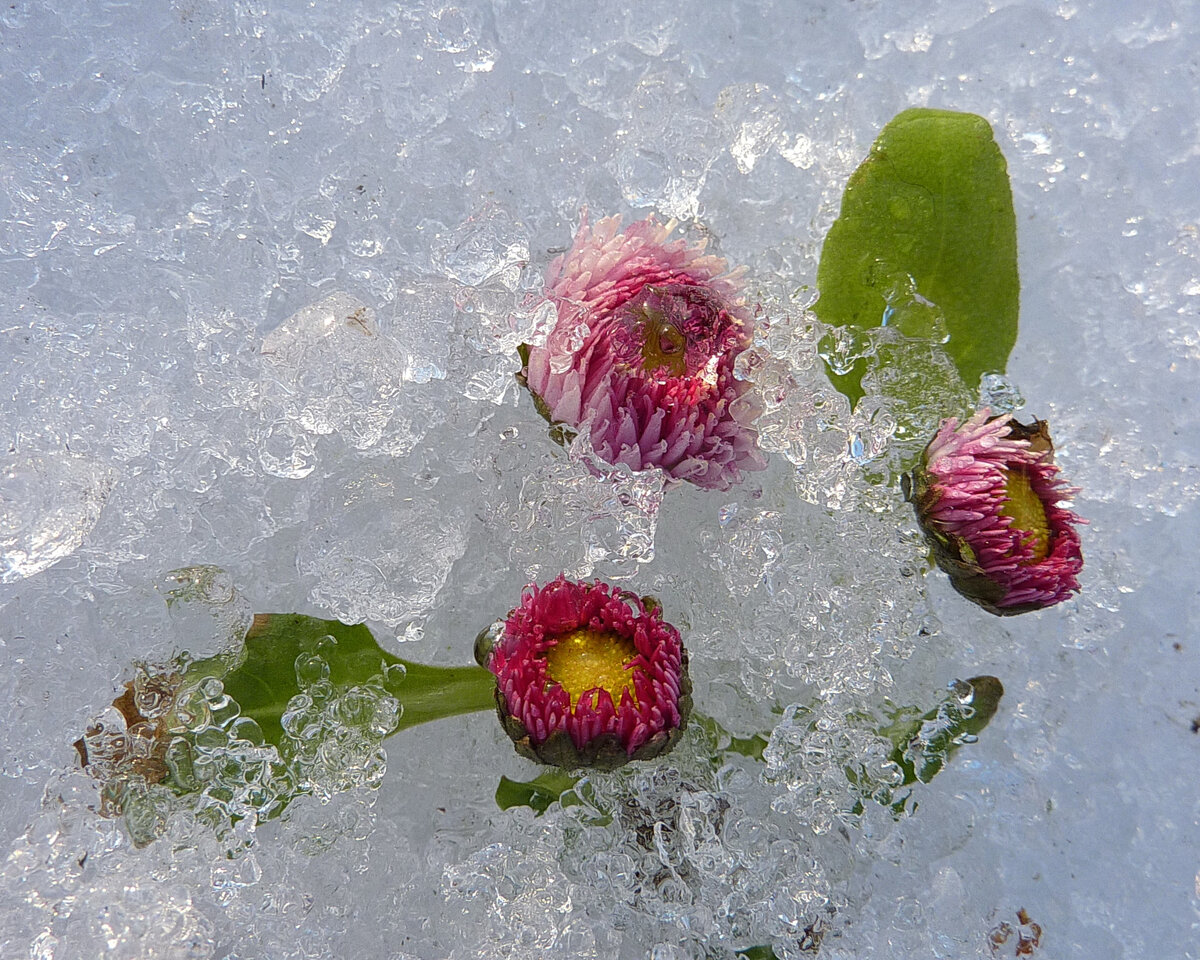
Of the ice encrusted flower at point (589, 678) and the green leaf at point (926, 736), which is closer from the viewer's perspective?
the ice encrusted flower at point (589, 678)

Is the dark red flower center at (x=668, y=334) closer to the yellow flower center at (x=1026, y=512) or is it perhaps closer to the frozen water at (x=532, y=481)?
the frozen water at (x=532, y=481)

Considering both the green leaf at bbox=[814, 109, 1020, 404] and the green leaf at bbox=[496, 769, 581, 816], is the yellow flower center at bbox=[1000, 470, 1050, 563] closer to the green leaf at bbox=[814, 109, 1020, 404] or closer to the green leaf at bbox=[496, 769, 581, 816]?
the green leaf at bbox=[814, 109, 1020, 404]

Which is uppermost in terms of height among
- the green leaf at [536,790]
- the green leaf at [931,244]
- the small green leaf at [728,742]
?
the green leaf at [931,244]

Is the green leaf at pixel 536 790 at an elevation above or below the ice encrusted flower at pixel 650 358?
below

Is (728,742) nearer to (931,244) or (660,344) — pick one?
(660,344)

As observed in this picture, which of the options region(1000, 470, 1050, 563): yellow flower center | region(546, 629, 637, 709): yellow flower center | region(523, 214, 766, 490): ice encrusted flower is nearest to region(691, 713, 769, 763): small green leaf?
region(546, 629, 637, 709): yellow flower center

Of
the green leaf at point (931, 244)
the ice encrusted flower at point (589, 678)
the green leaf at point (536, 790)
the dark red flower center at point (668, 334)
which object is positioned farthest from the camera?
the green leaf at point (931, 244)

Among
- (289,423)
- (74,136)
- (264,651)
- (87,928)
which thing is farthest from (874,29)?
(87,928)

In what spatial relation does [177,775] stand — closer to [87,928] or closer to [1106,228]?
[87,928]

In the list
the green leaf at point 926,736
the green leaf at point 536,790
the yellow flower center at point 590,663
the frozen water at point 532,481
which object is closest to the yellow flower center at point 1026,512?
the frozen water at point 532,481
